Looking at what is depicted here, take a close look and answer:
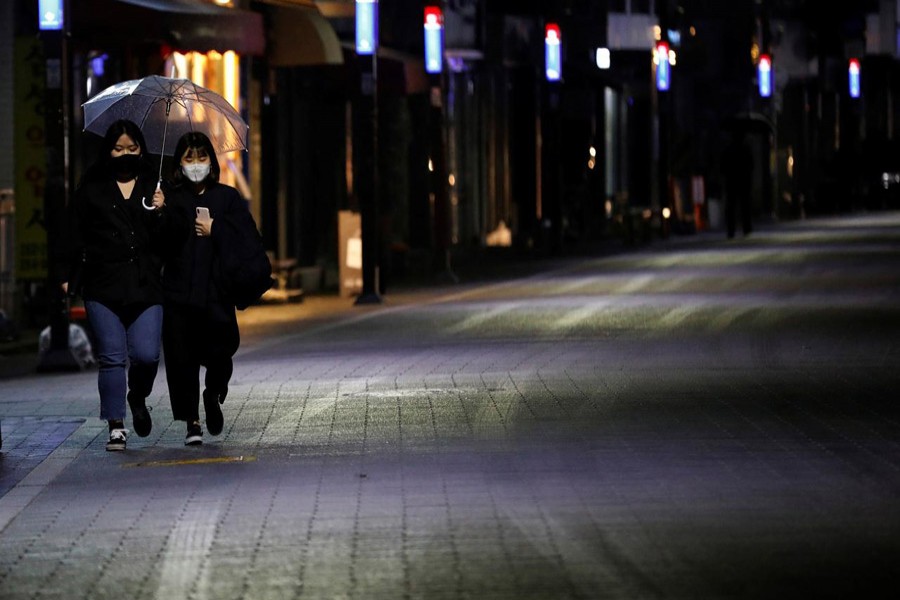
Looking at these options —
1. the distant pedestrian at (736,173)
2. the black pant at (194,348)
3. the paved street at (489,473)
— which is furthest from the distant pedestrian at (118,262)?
the distant pedestrian at (736,173)

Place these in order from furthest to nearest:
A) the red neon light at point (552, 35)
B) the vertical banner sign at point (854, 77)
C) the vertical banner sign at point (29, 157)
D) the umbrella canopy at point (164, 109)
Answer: the vertical banner sign at point (854, 77) < the red neon light at point (552, 35) < the vertical banner sign at point (29, 157) < the umbrella canopy at point (164, 109)

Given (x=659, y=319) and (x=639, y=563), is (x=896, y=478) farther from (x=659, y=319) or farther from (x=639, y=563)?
(x=659, y=319)

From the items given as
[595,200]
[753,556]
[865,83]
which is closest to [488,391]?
[753,556]

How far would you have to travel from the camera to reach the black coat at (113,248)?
12.7 metres

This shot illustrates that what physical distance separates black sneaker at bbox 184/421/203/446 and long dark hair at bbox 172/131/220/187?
Result: 1.37m

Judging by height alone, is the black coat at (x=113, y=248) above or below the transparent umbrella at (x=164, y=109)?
below

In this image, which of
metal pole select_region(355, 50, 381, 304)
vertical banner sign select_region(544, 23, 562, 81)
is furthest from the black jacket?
vertical banner sign select_region(544, 23, 562, 81)

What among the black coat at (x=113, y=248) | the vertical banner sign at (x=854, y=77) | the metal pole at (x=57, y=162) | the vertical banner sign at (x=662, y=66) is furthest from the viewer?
the vertical banner sign at (x=854, y=77)

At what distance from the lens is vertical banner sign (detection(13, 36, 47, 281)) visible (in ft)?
75.2

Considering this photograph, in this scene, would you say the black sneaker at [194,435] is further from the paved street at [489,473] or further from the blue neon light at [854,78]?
the blue neon light at [854,78]

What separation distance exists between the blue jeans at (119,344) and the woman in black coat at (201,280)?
0.49 feet

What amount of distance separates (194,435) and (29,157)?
36.4 feet

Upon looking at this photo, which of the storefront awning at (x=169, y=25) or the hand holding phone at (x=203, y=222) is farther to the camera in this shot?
the storefront awning at (x=169, y=25)

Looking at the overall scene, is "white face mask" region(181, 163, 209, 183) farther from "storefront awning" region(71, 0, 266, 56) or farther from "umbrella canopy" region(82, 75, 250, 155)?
"storefront awning" region(71, 0, 266, 56)
